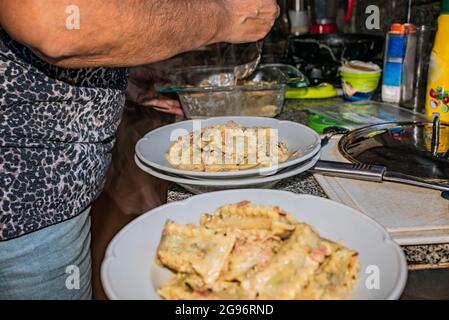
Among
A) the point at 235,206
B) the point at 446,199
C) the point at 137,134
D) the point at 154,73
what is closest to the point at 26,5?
the point at 235,206

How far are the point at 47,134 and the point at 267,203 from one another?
1.35 feet

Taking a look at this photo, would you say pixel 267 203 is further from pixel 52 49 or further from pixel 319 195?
pixel 52 49

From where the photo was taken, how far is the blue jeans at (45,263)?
2.84ft

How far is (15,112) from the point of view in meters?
0.81

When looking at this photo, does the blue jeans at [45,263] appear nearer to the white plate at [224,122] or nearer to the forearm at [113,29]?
the white plate at [224,122]

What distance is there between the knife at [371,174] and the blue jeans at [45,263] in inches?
18.8

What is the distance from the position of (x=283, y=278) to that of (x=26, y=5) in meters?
0.45

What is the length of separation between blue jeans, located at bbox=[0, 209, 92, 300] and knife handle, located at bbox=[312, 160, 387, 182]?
47 cm

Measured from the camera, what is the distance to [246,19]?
106cm

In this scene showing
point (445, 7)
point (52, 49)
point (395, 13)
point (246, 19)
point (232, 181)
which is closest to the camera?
point (52, 49)

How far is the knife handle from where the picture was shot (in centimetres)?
86

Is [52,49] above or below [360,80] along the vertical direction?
above

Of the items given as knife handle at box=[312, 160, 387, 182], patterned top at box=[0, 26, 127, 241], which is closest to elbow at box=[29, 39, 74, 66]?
patterned top at box=[0, 26, 127, 241]

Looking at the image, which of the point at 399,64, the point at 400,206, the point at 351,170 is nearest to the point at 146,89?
the point at 399,64
